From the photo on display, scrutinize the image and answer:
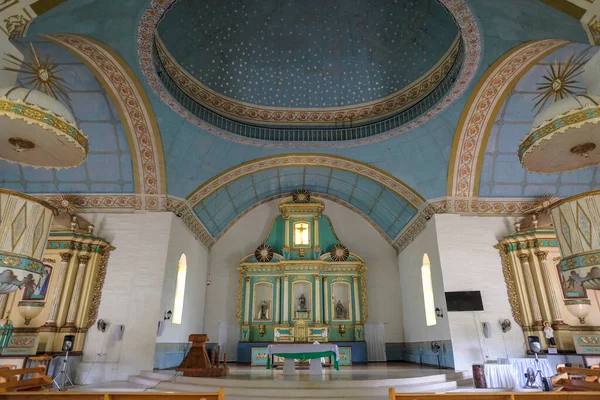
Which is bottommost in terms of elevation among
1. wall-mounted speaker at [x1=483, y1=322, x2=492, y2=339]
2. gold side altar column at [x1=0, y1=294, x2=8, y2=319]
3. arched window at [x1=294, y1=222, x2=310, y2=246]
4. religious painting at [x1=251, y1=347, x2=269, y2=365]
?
religious painting at [x1=251, y1=347, x2=269, y2=365]

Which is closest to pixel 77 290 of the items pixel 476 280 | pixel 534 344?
pixel 476 280

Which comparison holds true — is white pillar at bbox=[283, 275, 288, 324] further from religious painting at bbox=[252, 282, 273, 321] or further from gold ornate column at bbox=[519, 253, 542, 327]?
gold ornate column at bbox=[519, 253, 542, 327]

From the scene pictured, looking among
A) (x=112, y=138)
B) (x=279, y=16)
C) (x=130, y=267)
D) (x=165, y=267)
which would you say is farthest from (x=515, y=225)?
(x=112, y=138)

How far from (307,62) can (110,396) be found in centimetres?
1142

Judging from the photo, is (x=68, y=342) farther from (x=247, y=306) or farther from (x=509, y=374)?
(x=509, y=374)

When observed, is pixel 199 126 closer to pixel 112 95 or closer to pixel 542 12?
pixel 112 95

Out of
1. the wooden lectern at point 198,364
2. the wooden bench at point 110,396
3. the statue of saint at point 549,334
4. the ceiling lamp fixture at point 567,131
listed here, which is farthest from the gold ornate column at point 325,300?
the wooden bench at point 110,396

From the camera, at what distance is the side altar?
1506 centimetres

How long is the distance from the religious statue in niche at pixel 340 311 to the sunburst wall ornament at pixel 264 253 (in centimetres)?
340

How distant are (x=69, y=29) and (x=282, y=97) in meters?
7.10

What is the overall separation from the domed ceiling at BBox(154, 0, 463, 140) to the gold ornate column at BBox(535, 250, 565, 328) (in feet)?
18.1

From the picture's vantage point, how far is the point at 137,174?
11.8 m

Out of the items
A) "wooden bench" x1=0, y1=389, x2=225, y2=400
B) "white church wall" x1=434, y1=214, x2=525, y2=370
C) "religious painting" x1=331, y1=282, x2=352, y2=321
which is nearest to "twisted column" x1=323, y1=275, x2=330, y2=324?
"religious painting" x1=331, y1=282, x2=352, y2=321

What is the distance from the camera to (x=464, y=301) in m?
10.9
